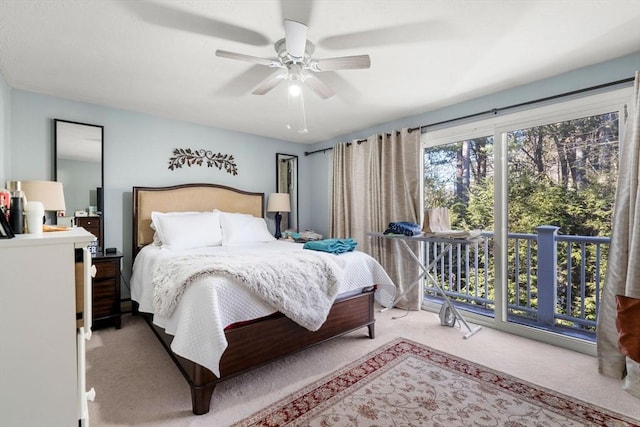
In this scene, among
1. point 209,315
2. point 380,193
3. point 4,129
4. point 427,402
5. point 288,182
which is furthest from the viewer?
point 288,182

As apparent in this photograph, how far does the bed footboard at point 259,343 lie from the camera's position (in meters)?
1.70

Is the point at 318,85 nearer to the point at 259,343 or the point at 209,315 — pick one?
the point at 209,315

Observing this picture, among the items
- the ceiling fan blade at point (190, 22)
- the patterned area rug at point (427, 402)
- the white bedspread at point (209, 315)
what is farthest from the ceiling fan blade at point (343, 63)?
the patterned area rug at point (427, 402)

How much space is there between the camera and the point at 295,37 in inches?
66.1

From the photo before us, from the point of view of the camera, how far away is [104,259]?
9.30 ft

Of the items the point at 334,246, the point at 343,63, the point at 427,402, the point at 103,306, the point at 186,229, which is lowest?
the point at 427,402

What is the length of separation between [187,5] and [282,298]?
181 cm

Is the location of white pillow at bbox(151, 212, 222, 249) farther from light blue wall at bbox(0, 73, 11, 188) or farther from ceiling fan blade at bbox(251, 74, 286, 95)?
ceiling fan blade at bbox(251, 74, 286, 95)

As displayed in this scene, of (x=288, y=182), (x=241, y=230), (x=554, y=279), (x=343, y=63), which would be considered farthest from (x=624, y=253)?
(x=288, y=182)

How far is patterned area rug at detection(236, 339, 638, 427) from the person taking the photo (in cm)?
163

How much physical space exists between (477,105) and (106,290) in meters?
4.11

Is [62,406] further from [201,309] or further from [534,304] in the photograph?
[534,304]

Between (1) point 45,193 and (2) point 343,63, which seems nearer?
(2) point 343,63

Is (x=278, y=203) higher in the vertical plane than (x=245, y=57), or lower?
lower
